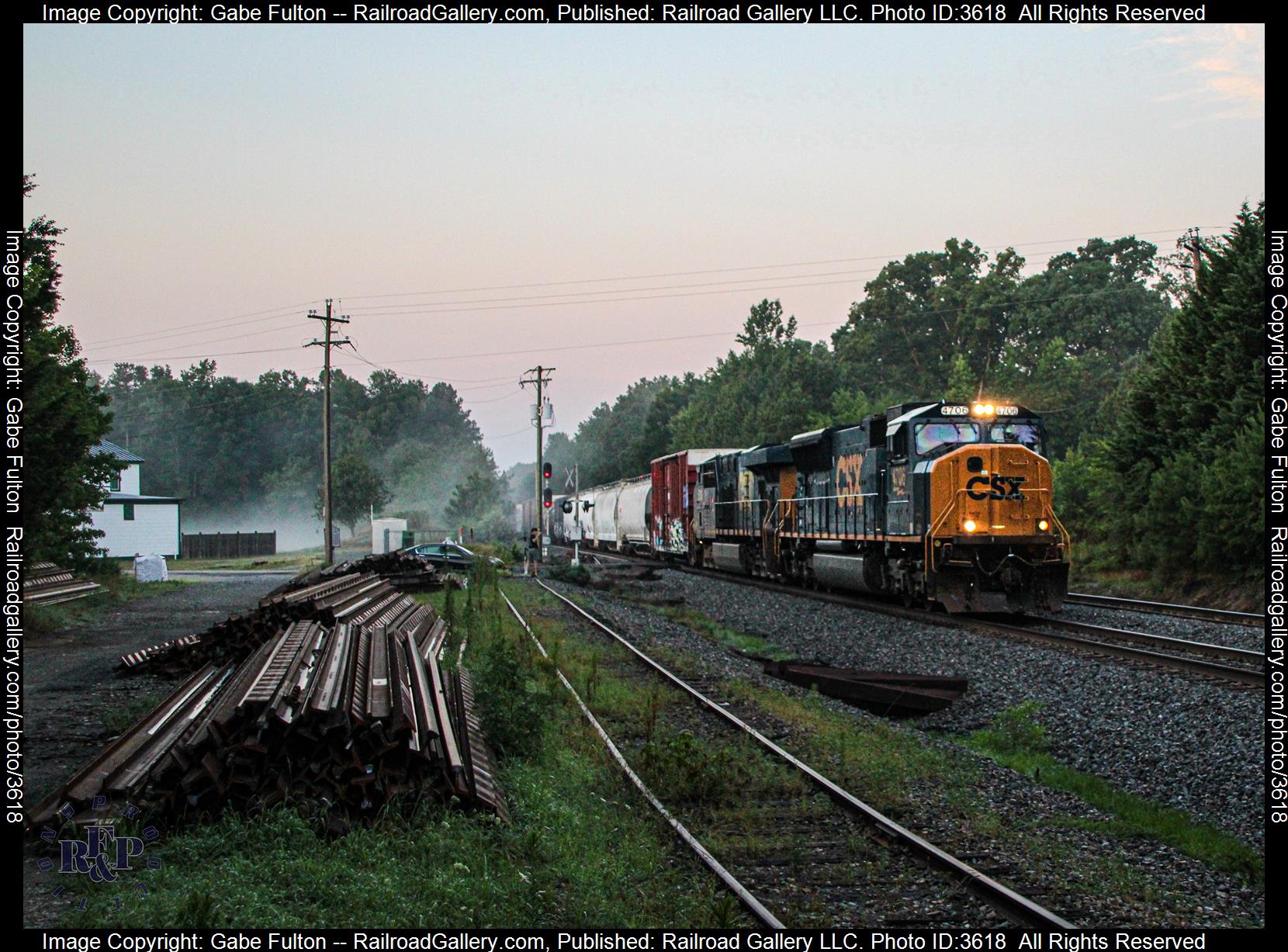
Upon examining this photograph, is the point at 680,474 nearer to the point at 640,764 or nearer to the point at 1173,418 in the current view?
the point at 1173,418

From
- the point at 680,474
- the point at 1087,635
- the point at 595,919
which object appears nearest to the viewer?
the point at 595,919

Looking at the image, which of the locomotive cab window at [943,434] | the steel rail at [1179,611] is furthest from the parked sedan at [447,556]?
the steel rail at [1179,611]

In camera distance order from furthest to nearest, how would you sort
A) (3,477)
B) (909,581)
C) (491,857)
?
(909,581) < (3,477) < (491,857)

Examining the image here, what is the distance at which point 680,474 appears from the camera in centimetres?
3881

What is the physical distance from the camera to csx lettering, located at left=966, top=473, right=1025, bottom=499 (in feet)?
59.6

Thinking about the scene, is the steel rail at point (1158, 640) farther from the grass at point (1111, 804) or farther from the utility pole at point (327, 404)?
the utility pole at point (327, 404)

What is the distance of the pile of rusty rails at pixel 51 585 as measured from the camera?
20062 mm

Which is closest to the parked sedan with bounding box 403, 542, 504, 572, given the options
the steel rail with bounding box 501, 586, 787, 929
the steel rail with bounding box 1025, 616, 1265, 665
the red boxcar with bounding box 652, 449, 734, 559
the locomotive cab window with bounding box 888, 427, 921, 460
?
the red boxcar with bounding box 652, 449, 734, 559

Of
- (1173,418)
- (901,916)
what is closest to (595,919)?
(901,916)

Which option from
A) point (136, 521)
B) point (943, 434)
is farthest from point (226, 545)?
point (943, 434)

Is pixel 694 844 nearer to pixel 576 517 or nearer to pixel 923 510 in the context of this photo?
pixel 923 510

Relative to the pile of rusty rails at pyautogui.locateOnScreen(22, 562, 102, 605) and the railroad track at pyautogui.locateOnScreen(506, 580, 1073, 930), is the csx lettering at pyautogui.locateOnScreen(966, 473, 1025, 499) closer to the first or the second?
the railroad track at pyautogui.locateOnScreen(506, 580, 1073, 930)

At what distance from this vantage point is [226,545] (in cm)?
5925

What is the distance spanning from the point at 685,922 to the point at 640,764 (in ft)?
11.1
